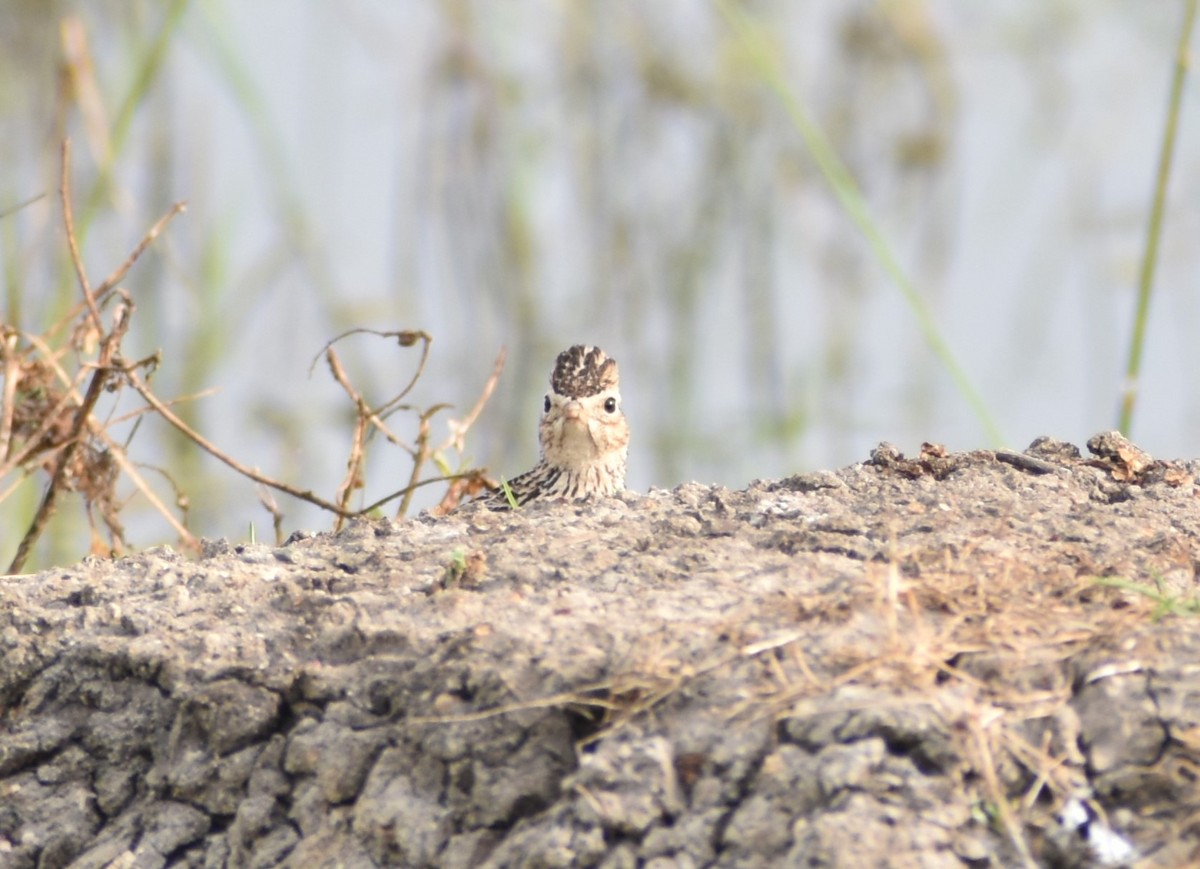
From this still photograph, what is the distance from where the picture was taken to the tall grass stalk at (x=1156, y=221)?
5953 millimetres

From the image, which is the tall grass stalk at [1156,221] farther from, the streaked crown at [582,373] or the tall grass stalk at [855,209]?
the streaked crown at [582,373]

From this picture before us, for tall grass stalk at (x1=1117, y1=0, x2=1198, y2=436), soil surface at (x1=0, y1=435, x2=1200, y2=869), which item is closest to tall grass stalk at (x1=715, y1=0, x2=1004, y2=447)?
tall grass stalk at (x1=1117, y1=0, x2=1198, y2=436)

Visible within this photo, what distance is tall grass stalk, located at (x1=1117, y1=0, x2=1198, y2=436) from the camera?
5953 millimetres

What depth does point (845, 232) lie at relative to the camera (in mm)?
10250

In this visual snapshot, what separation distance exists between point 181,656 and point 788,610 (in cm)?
120

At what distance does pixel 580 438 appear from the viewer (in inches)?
228

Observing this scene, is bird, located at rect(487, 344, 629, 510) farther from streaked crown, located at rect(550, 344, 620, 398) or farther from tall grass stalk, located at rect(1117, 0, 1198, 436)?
tall grass stalk, located at rect(1117, 0, 1198, 436)

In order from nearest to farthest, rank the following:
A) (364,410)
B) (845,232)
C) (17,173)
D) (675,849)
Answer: (675,849), (364,410), (17,173), (845,232)

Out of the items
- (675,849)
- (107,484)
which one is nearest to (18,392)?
(107,484)

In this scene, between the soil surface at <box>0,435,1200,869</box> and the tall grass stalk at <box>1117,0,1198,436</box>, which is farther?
the tall grass stalk at <box>1117,0,1198,436</box>

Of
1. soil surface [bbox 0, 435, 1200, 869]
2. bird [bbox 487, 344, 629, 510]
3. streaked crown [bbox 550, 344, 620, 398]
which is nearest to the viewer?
soil surface [bbox 0, 435, 1200, 869]

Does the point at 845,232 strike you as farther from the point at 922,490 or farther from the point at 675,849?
the point at 675,849

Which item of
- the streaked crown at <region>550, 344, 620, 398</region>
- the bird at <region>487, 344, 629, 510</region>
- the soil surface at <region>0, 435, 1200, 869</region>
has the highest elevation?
the streaked crown at <region>550, 344, 620, 398</region>

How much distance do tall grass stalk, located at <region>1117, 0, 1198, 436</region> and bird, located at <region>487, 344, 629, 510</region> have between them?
5.53 ft
